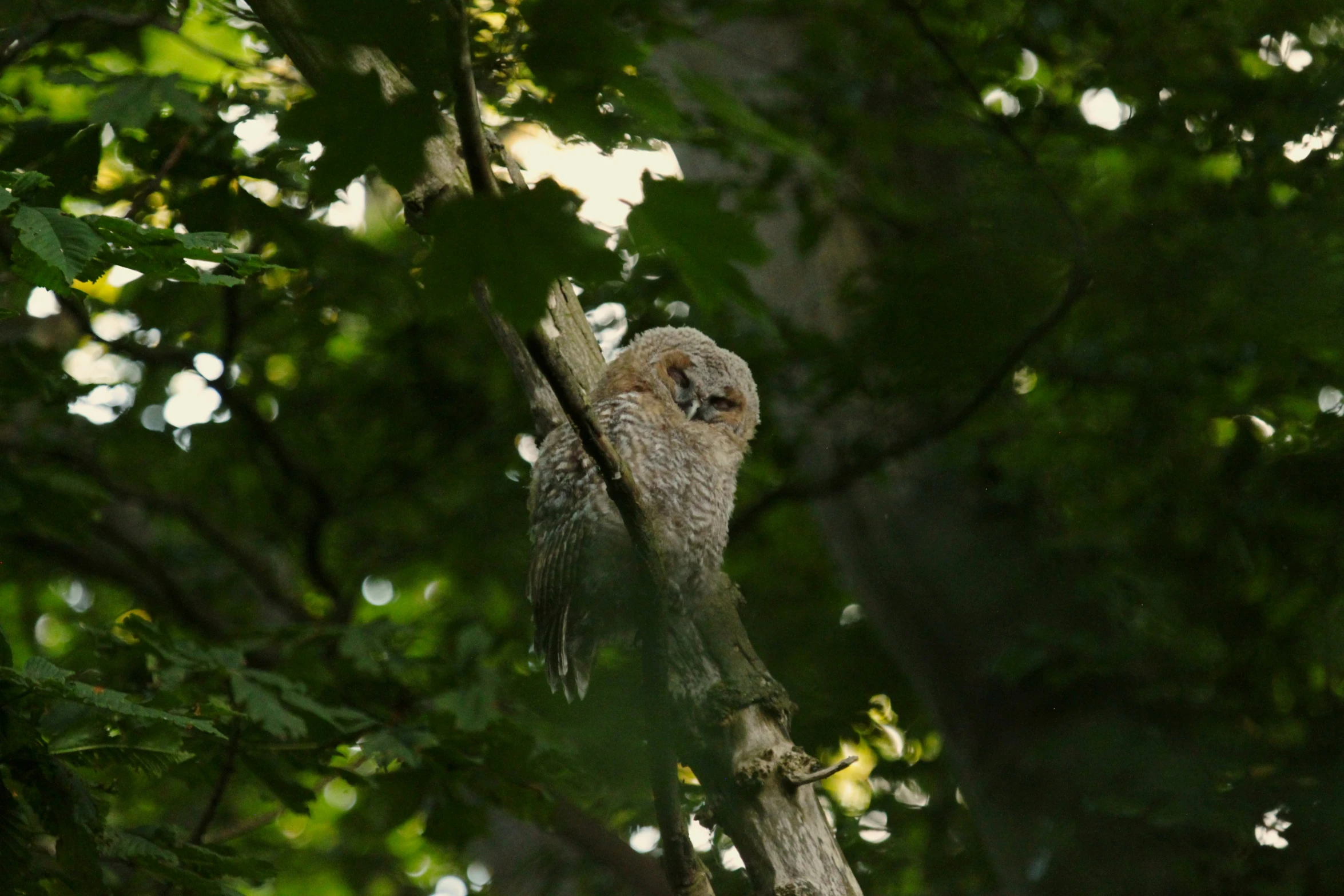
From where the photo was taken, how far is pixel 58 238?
1.94m

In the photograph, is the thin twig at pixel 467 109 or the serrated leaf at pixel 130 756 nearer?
the thin twig at pixel 467 109

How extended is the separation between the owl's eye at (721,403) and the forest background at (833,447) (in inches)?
15.2

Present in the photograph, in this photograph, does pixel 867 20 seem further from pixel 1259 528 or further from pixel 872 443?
pixel 1259 528

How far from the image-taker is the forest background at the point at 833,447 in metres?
3.23

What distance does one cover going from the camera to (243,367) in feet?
21.0

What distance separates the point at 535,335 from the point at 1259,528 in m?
4.13

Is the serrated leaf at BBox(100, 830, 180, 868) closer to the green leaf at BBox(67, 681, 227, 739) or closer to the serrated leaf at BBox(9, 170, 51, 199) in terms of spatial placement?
the green leaf at BBox(67, 681, 227, 739)

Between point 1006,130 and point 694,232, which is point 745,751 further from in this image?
point 1006,130

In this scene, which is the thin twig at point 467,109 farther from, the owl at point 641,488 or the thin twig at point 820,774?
the owl at point 641,488

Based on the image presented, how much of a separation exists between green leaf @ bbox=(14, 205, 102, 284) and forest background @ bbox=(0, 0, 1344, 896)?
0.01 meters

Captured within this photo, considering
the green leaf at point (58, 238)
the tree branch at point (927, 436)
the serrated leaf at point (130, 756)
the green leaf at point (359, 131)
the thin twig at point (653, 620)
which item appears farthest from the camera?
the tree branch at point (927, 436)

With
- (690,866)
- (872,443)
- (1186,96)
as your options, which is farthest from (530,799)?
(1186,96)

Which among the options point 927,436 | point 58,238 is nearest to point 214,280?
point 58,238

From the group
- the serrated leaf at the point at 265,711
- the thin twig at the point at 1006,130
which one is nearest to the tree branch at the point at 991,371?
the thin twig at the point at 1006,130
